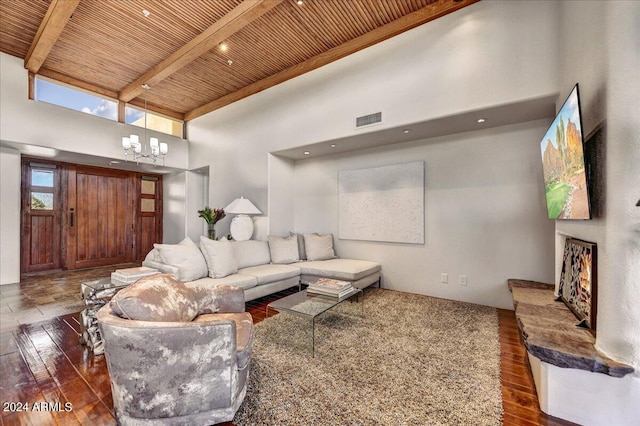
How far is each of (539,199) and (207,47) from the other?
463 cm

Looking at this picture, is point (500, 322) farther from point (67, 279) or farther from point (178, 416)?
point (67, 279)

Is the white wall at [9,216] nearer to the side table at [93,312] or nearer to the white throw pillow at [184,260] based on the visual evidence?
the white throw pillow at [184,260]

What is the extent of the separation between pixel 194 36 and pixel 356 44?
2262 millimetres

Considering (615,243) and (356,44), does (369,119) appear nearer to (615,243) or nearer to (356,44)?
(356,44)

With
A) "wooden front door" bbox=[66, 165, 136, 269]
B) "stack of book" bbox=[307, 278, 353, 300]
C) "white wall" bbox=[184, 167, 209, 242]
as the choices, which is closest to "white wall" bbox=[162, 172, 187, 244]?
"white wall" bbox=[184, 167, 209, 242]

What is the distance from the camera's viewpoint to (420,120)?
3.20m

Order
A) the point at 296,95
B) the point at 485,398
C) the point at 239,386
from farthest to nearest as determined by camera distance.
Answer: the point at 296,95
the point at 485,398
the point at 239,386

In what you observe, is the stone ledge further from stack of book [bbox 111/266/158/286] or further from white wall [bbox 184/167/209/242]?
white wall [bbox 184/167/209/242]

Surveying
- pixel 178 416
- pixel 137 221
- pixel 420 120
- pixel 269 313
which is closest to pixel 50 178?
pixel 137 221

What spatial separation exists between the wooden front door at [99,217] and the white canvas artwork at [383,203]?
16.8 ft

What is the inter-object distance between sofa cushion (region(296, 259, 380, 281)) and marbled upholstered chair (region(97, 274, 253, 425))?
2.17 meters

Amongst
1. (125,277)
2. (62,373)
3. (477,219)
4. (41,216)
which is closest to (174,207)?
(41,216)

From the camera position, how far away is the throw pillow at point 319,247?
4353 millimetres

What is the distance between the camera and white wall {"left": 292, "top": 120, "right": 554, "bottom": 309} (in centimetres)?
312
